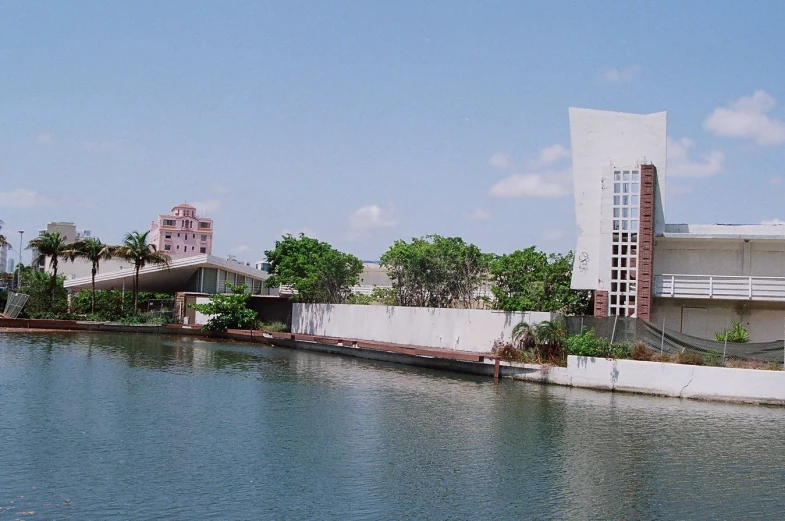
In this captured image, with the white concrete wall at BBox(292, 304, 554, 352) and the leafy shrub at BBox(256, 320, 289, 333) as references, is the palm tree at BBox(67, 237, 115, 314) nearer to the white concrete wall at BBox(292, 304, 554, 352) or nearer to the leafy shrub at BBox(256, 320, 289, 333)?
the leafy shrub at BBox(256, 320, 289, 333)

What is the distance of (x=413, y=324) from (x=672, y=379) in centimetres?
1382

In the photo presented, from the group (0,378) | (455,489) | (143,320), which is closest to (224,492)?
(455,489)

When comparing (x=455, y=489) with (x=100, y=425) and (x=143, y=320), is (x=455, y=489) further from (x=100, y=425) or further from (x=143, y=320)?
(x=143, y=320)

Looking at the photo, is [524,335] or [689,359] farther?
[524,335]

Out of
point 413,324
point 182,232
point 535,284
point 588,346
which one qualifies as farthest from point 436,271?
point 182,232

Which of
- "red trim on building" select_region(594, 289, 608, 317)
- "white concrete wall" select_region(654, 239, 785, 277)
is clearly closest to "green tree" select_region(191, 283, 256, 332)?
"red trim on building" select_region(594, 289, 608, 317)

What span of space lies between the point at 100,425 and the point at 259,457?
464 centimetres

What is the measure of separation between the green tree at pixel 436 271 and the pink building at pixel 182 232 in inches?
3711

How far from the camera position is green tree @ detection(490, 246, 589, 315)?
33781mm

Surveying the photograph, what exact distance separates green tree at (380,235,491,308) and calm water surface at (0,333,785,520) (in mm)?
10837

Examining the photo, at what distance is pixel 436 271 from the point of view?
132 ft

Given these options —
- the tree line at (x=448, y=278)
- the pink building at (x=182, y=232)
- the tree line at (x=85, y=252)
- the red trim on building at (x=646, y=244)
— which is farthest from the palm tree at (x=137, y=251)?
the pink building at (x=182, y=232)

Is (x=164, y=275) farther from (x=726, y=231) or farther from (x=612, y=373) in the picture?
(x=726, y=231)

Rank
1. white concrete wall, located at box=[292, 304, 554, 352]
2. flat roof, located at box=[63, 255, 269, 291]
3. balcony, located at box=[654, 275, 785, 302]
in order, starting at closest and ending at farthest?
balcony, located at box=[654, 275, 785, 302] → white concrete wall, located at box=[292, 304, 554, 352] → flat roof, located at box=[63, 255, 269, 291]
